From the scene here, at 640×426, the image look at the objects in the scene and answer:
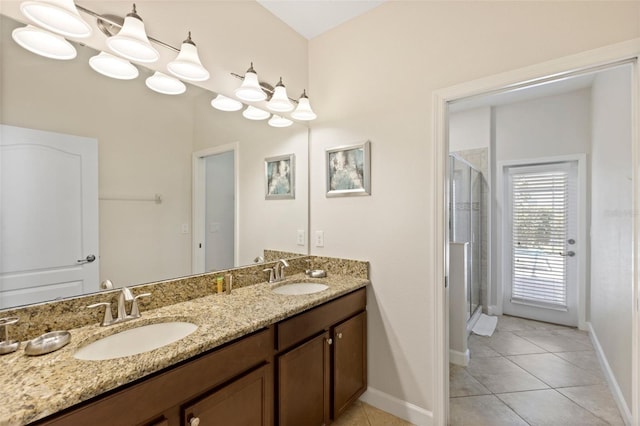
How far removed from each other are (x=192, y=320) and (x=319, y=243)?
3.98ft

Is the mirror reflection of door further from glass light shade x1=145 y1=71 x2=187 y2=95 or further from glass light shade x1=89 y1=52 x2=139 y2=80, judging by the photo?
glass light shade x1=89 y1=52 x2=139 y2=80

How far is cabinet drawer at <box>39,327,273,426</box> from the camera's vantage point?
80cm

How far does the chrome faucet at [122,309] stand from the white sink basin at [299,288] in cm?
87

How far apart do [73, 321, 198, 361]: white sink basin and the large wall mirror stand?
26 centimetres

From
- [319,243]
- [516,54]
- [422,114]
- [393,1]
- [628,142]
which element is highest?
[393,1]

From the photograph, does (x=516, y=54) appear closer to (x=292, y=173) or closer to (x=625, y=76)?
(x=625, y=76)

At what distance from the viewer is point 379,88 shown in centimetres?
206

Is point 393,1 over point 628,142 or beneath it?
over

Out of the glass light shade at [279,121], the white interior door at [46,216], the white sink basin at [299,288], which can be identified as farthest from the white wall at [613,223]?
the white interior door at [46,216]

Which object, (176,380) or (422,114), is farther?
(422,114)

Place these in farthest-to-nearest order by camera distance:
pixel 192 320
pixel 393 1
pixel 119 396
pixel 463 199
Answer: pixel 463 199, pixel 393 1, pixel 192 320, pixel 119 396

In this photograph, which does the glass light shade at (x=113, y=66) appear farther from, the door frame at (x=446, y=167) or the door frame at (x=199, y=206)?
the door frame at (x=446, y=167)

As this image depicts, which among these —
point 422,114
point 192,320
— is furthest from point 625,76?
A: point 192,320

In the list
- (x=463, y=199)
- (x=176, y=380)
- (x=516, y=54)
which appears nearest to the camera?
(x=176, y=380)
